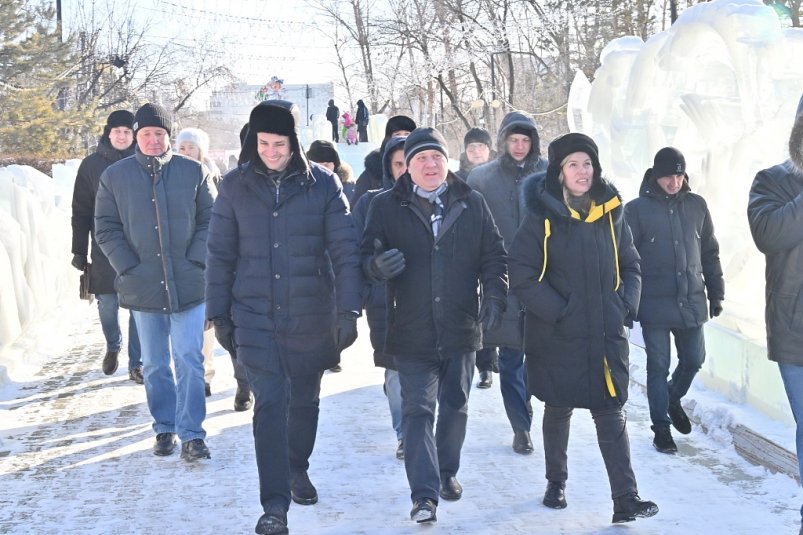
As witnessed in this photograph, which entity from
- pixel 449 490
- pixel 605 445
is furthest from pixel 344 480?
pixel 605 445

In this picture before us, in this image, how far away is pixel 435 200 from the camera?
5367 mm

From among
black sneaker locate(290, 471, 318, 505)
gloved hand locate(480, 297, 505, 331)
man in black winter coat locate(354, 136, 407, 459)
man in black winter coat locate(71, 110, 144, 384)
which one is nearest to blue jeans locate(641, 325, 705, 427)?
man in black winter coat locate(354, 136, 407, 459)

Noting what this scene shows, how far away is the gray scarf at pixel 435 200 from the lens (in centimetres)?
533

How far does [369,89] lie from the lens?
4566 cm

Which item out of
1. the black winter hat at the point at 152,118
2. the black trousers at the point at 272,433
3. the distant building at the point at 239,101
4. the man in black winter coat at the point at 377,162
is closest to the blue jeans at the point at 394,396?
the black trousers at the point at 272,433

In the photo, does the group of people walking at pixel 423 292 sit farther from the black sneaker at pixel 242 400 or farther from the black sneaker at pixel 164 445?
the black sneaker at pixel 242 400

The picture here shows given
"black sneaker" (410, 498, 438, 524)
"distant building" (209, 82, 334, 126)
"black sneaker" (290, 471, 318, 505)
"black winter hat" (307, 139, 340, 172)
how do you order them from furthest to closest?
1. "distant building" (209, 82, 334, 126)
2. "black winter hat" (307, 139, 340, 172)
3. "black sneaker" (290, 471, 318, 505)
4. "black sneaker" (410, 498, 438, 524)

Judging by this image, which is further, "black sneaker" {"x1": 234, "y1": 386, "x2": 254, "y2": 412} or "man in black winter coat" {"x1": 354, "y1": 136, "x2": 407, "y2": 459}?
"black sneaker" {"x1": 234, "y1": 386, "x2": 254, "y2": 412}

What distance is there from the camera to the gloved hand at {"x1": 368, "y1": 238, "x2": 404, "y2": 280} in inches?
200

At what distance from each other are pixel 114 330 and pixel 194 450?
2902mm

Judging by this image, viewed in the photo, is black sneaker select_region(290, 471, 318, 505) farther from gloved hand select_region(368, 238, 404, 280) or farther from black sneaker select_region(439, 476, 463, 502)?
gloved hand select_region(368, 238, 404, 280)

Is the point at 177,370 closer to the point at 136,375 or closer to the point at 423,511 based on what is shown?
the point at 423,511

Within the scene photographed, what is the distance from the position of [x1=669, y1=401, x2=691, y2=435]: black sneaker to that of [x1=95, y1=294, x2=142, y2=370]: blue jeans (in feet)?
13.4

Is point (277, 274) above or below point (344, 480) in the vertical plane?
above
